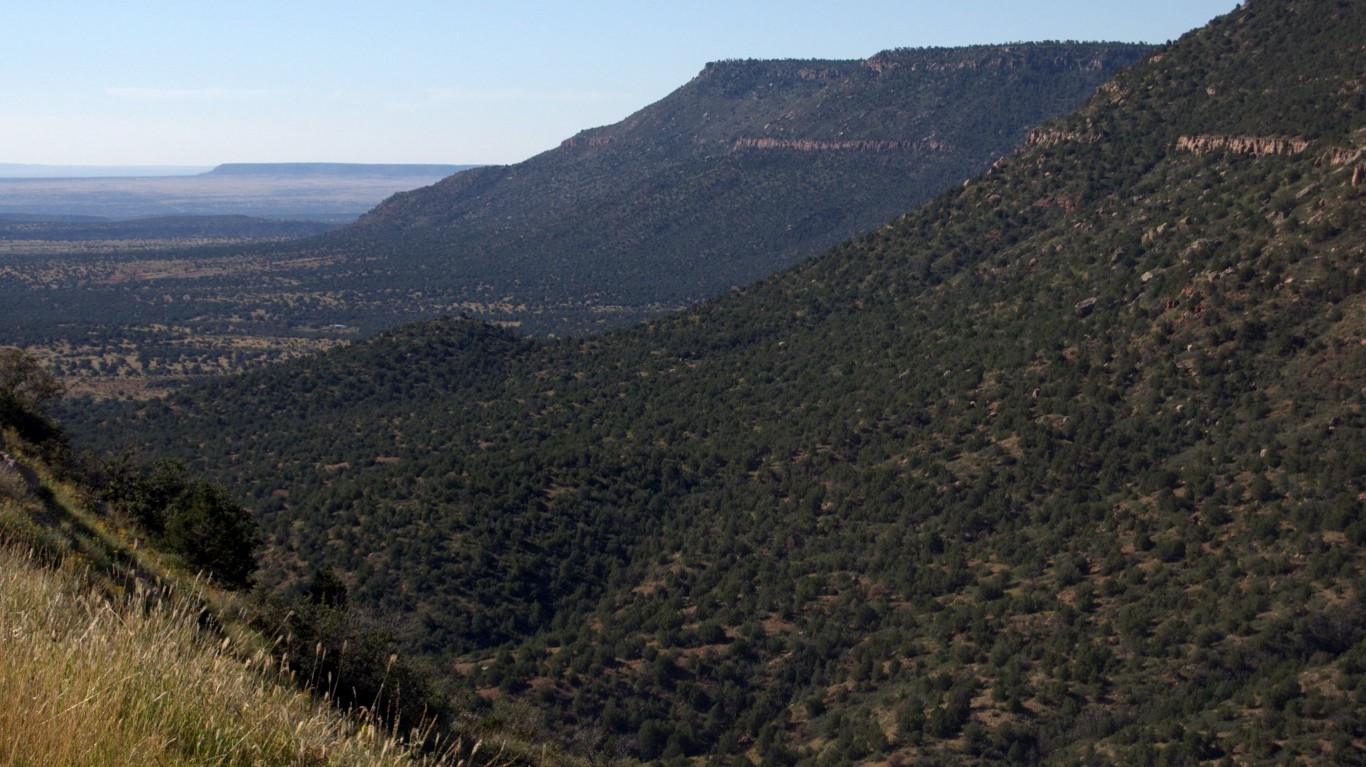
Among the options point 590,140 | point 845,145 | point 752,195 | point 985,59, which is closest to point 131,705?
point 752,195

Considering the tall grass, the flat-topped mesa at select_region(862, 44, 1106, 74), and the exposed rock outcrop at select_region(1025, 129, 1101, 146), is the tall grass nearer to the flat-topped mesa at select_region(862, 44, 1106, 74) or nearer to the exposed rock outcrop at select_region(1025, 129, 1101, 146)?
the exposed rock outcrop at select_region(1025, 129, 1101, 146)

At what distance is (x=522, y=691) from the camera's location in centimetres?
2739

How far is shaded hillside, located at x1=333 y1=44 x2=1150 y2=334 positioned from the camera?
109 metres

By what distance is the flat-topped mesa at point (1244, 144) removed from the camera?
4131cm

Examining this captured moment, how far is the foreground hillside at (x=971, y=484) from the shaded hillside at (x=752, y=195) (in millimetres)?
47719

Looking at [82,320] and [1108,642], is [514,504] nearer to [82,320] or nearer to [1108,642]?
[1108,642]

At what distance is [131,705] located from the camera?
4773 millimetres

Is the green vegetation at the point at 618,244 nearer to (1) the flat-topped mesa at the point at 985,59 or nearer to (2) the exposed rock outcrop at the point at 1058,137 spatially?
(1) the flat-topped mesa at the point at 985,59

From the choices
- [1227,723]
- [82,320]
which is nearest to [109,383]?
[82,320]

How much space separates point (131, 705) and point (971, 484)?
30952mm

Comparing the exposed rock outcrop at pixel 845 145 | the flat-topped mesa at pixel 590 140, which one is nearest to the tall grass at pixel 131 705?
the exposed rock outcrop at pixel 845 145

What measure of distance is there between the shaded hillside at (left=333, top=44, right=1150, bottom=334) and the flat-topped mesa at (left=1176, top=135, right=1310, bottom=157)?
54.7m

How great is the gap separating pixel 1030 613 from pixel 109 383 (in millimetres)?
64905

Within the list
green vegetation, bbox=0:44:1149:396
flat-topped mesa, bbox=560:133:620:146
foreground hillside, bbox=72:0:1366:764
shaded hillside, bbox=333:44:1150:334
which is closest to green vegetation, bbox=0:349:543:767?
foreground hillside, bbox=72:0:1366:764
